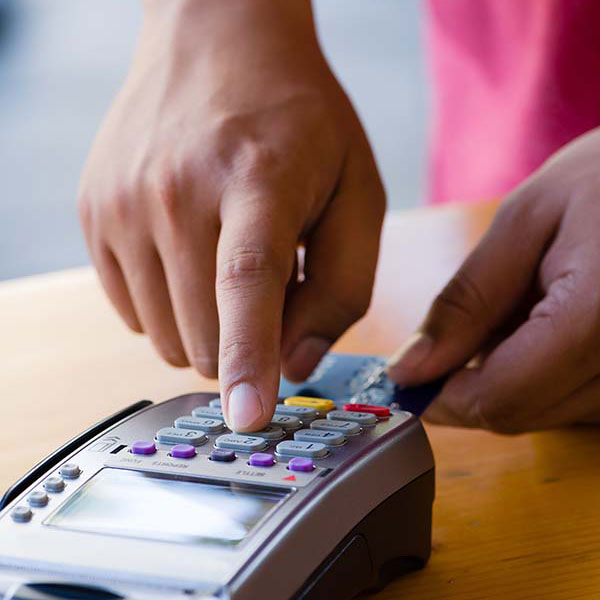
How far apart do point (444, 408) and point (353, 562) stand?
175 mm

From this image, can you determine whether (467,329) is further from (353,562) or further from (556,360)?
(353,562)

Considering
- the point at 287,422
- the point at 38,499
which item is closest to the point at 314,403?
the point at 287,422

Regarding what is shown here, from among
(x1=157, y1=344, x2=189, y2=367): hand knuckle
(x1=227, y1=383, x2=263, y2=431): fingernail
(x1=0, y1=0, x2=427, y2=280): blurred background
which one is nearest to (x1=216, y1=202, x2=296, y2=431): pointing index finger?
(x1=227, y1=383, x2=263, y2=431): fingernail

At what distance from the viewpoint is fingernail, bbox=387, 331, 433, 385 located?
0.53 m

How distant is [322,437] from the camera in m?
0.41

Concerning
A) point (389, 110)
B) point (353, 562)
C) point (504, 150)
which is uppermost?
point (353, 562)

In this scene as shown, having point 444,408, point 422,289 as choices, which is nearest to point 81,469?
point 444,408

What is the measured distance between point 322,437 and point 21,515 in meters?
0.12

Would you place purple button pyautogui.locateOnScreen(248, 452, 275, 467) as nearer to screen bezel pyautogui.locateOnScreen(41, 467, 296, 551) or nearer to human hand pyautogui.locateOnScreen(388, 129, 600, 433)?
screen bezel pyautogui.locateOnScreen(41, 467, 296, 551)

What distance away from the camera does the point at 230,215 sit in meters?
0.53

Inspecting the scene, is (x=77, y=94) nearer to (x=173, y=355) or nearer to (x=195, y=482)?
(x=173, y=355)

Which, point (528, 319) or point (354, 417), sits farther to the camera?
point (528, 319)

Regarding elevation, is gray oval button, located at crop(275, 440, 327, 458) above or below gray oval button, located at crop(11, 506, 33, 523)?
below

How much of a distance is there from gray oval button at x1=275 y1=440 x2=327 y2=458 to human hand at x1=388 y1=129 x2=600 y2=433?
0.14m
